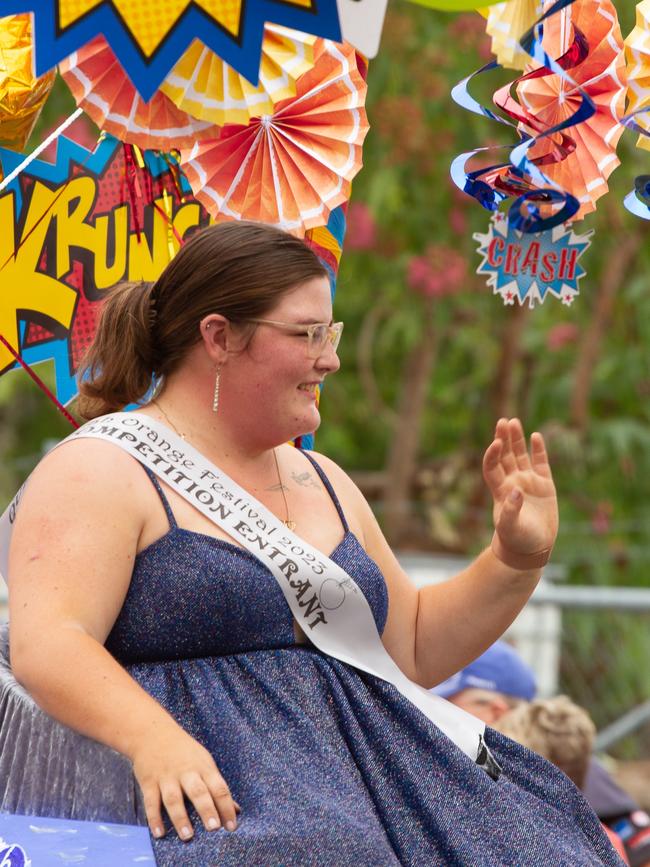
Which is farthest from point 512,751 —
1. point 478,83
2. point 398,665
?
point 478,83

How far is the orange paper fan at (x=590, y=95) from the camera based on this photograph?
2.29 metres

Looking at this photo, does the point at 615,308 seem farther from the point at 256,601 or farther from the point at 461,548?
the point at 256,601

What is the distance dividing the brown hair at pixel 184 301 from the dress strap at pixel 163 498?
0.26 meters

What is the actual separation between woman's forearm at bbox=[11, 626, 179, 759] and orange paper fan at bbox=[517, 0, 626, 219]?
104 centimetres

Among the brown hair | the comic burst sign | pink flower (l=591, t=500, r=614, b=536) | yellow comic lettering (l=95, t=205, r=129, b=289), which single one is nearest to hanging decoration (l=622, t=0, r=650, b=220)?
the comic burst sign

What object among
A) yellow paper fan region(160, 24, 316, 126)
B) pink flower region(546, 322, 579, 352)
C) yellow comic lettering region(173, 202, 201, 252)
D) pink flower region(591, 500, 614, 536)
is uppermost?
yellow paper fan region(160, 24, 316, 126)

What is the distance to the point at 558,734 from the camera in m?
3.15

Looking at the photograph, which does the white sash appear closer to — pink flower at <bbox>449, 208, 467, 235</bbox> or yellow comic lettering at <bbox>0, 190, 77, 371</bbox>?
yellow comic lettering at <bbox>0, 190, 77, 371</bbox>

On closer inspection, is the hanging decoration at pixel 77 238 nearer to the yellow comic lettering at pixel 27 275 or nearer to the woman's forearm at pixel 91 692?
the yellow comic lettering at pixel 27 275

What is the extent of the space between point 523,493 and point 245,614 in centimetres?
55

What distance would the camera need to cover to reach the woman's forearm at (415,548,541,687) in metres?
2.44

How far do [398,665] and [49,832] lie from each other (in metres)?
0.78

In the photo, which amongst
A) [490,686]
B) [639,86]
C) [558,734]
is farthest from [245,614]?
[490,686]

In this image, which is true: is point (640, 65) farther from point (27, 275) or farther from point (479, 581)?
point (27, 275)
